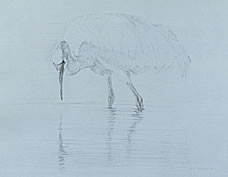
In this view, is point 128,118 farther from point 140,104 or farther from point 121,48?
point 121,48

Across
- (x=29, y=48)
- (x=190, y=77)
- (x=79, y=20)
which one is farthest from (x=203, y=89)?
(x=29, y=48)

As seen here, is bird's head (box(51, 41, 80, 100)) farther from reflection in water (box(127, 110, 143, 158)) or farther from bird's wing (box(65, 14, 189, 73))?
reflection in water (box(127, 110, 143, 158))

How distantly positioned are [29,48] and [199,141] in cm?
57

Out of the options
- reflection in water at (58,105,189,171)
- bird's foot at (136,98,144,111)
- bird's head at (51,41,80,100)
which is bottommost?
reflection in water at (58,105,189,171)

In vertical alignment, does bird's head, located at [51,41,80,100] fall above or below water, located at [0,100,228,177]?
above

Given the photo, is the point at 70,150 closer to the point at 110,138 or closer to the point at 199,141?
the point at 110,138

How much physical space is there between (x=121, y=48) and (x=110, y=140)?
0.27 meters

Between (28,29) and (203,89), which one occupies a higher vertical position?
(28,29)

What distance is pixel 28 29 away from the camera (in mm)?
1514

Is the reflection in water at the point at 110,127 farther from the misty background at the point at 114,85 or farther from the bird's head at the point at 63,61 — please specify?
the bird's head at the point at 63,61

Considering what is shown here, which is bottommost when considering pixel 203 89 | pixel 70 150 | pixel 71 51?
pixel 70 150

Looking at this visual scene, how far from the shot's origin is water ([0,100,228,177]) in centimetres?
147

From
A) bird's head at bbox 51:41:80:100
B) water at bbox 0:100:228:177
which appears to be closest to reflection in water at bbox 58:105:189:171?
water at bbox 0:100:228:177

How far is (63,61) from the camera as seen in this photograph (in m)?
1.52
